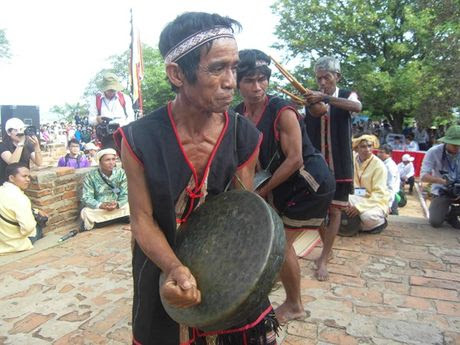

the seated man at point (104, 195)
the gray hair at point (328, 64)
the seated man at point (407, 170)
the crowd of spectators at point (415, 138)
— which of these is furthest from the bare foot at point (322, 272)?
the crowd of spectators at point (415, 138)

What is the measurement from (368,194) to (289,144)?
312 cm

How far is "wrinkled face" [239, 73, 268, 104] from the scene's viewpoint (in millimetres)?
2666

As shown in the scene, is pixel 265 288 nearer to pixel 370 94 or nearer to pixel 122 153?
pixel 122 153

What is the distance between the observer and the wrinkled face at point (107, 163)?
610 cm

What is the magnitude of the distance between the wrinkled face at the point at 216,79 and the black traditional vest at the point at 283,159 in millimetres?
1196

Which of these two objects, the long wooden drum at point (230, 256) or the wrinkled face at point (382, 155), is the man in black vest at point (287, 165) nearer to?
the long wooden drum at point (230, 256)

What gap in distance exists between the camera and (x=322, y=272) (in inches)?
149

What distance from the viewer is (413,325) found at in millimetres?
2912

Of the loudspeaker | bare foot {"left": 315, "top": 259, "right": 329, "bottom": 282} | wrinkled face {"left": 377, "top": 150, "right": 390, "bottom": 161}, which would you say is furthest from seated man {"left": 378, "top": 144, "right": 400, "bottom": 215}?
the loudspeaker

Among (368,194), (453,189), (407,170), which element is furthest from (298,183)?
(407,170)

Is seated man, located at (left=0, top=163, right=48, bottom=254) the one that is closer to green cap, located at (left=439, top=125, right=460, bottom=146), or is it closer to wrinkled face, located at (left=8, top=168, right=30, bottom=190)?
wrinkled face, located at (left=8, top=168, right=30, bottom=190)

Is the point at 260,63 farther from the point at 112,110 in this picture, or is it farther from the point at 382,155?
the point at 382,155

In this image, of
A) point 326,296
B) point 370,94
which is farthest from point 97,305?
point 370,94

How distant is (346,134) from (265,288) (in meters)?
2.74
